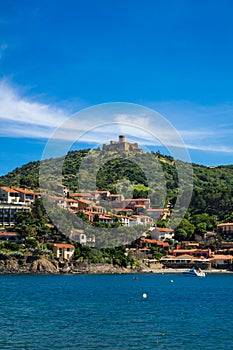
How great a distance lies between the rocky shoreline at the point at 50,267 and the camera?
165ft

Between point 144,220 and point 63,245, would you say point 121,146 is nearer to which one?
point 144,220

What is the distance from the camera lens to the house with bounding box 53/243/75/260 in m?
51.8

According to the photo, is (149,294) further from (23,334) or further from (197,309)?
(23,334)

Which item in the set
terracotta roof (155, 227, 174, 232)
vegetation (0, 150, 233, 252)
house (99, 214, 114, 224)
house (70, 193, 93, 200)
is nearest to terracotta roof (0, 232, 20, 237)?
vegetation (0, 150, 233, 252)

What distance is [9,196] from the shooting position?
209ft

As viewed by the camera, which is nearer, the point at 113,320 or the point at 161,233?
the point at 113,320

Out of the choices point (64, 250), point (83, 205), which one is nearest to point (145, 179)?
A: point (83, 205)

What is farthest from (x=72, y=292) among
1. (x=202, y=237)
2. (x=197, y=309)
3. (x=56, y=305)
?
(x=202, y=237)

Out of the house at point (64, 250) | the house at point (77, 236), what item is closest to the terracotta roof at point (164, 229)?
the house at point (77, 236)

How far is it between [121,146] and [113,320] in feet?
274

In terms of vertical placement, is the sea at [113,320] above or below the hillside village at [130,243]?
below

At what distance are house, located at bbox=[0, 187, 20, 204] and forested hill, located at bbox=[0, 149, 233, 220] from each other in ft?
31.8

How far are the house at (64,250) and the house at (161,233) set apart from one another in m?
14.8

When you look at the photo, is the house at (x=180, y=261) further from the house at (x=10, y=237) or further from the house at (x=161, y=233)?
the house at (x=10, y=237)
